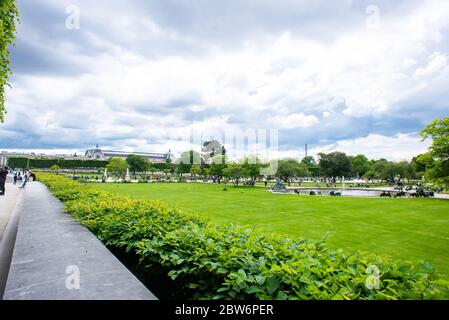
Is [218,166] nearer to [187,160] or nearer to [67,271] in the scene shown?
[187,160]

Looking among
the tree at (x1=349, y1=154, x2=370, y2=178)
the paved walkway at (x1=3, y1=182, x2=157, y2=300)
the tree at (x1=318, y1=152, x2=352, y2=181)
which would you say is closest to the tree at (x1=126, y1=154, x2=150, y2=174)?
the tree at (x1=318, y1=152, x2=352, y2=181)

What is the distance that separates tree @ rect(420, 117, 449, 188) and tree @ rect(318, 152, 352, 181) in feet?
240

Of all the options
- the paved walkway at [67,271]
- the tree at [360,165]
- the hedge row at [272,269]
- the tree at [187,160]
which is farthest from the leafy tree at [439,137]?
the tree at [360,165]

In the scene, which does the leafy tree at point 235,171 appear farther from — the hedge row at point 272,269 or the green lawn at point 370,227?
the hedge row at point 272,269

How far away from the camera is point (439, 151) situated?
14.0 metres

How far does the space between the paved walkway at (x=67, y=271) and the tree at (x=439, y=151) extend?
50.0 ft

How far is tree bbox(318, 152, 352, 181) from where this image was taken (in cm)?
8438

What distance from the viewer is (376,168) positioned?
84.6m

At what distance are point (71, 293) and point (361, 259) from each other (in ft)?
11.8

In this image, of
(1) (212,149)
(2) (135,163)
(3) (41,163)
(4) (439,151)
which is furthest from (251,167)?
(3) (41,163)

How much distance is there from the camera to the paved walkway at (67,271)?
3472mm

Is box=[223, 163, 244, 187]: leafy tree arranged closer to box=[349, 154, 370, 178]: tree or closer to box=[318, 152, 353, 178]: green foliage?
box=[318, 152, 353, 178]: green foliage
